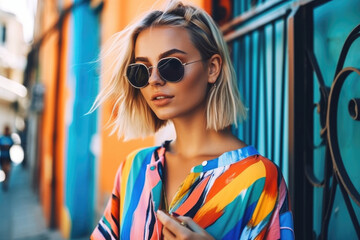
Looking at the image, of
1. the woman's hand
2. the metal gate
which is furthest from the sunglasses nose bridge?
the metal gate

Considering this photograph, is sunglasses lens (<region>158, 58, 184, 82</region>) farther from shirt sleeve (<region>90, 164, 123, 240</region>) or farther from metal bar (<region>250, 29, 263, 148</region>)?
metal bar (<region>250, 29, 263, 148</region>)

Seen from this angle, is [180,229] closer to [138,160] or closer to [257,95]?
[138,160]

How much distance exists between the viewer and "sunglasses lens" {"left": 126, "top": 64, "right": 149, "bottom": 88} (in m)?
1.26

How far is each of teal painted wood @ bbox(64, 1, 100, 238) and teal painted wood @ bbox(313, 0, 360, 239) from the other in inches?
150

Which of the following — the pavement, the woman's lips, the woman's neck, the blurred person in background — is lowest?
the pavement

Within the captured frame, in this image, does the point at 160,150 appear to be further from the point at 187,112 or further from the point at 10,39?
the point at 10,39

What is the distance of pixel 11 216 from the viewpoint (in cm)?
673

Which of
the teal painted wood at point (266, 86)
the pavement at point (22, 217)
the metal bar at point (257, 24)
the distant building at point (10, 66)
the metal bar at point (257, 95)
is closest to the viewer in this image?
the metal bar at point (257, 24)

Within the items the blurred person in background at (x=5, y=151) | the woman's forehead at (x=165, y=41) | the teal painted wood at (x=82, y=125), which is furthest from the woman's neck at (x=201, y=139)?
the blurred person in background at (x=5, y=151)

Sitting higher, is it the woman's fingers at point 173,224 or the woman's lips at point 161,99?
the woman's lips at point 161,99

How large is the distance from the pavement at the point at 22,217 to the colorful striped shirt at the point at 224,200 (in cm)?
472

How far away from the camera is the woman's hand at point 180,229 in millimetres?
973

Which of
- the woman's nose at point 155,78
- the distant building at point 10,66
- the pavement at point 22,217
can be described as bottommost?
the pavement at point 22,217

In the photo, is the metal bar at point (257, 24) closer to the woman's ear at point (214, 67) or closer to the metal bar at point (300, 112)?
the metal bar at point (300, 112)
